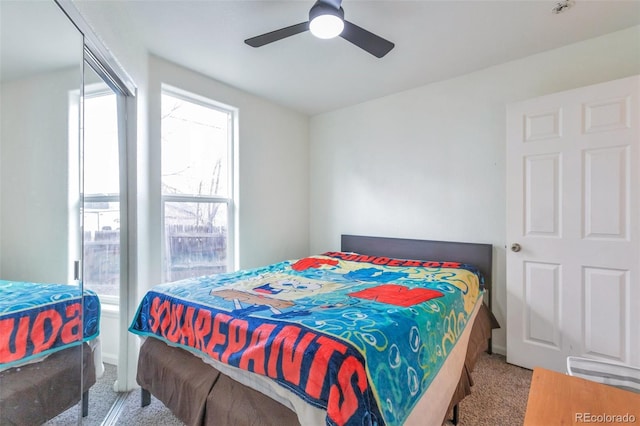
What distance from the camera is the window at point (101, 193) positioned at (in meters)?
1.51

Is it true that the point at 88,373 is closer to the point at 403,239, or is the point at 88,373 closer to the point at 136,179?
the point at 136,179

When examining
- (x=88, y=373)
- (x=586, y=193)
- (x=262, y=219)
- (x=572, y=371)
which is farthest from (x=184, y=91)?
(x=586, y=193)

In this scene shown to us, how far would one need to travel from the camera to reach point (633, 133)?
1.92 m

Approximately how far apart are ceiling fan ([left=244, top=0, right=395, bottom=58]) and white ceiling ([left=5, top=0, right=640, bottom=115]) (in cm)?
26

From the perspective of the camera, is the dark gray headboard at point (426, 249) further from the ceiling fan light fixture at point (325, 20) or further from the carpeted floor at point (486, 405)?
the ceiling fan light fixture at point (325, 20)

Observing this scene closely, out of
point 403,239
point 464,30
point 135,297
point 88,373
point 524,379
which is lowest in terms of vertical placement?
point 524,379

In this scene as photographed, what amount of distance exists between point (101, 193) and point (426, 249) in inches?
106

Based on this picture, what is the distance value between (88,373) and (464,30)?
10.3 feet
